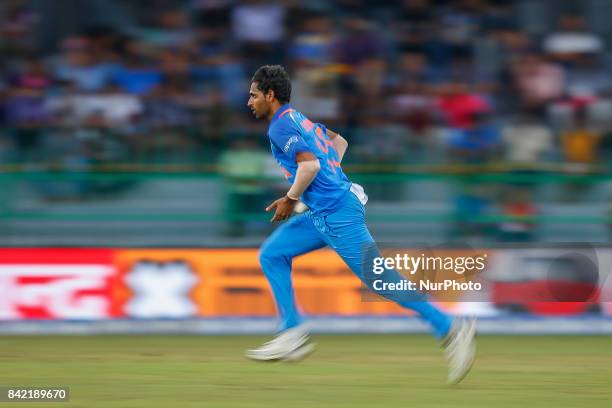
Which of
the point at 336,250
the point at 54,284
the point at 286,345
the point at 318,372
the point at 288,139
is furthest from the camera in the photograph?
the point at 54,284

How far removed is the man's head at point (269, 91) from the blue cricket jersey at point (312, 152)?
7cm

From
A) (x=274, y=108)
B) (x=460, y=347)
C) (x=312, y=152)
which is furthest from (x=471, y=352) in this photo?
(x=274, y=108)

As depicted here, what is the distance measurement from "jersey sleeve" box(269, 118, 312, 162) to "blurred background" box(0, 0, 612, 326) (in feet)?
12.0

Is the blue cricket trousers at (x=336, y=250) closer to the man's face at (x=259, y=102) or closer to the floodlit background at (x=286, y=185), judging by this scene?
the floodlit background at (x=286, y=185)

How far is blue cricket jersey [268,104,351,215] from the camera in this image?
7.94 m

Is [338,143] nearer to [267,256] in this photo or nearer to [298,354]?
[267,256]

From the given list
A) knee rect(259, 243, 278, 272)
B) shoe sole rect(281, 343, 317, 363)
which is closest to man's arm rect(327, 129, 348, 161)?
knee rect(259, 243, 278, 272)

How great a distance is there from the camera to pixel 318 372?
8.56 metres

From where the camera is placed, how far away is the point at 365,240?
26.4ft

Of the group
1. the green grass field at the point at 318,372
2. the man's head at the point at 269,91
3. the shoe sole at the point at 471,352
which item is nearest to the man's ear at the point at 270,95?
the man's head at the point at 269,91

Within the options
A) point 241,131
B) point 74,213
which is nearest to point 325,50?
point 241,131

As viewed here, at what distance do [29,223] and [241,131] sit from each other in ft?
8.95

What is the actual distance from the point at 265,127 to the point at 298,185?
539cm

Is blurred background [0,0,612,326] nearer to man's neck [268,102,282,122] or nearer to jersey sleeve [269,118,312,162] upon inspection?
man's neck [268,102,282,122]
